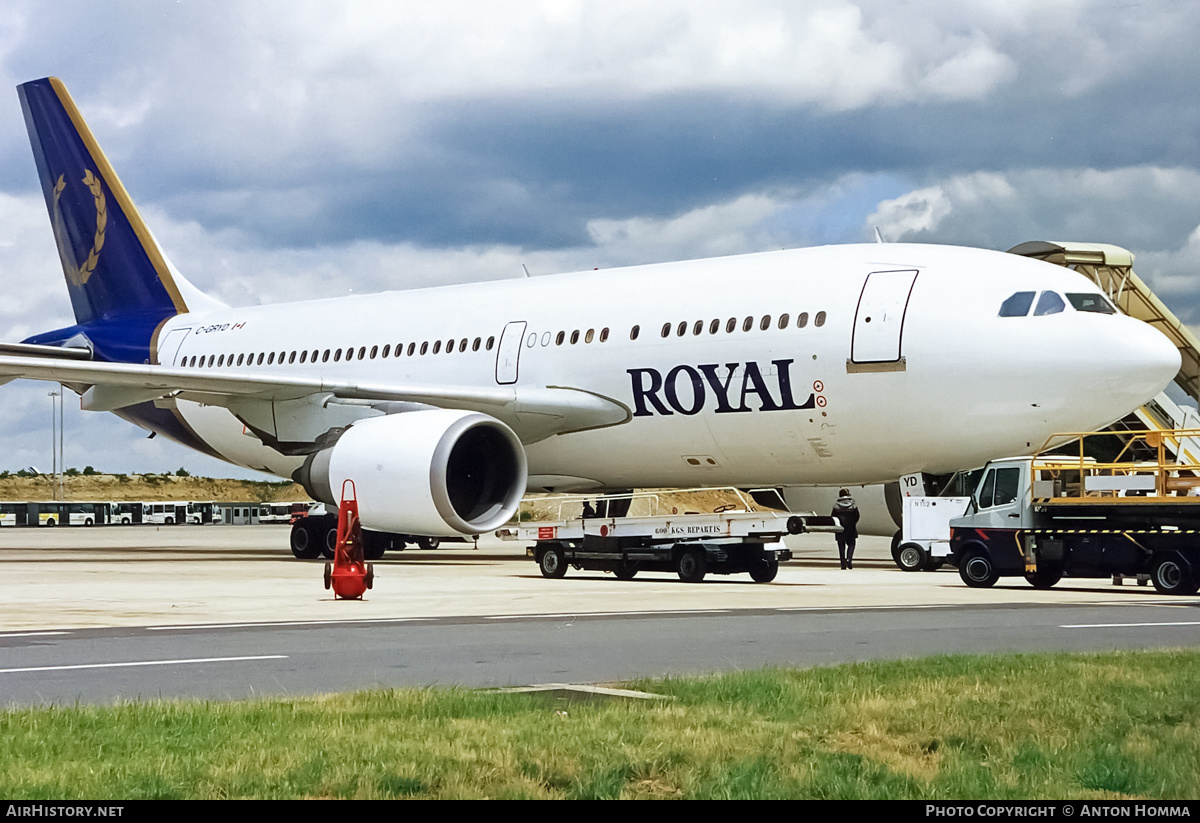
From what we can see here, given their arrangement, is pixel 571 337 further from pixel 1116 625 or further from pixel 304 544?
pixel 1116 625

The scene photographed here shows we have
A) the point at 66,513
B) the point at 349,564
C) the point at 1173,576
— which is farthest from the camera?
the point at 66,513

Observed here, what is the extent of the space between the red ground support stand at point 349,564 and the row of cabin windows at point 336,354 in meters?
5.94

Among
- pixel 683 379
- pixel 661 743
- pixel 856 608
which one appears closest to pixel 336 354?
pixel 683 379

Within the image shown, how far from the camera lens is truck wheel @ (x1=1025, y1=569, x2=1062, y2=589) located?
56.2ft

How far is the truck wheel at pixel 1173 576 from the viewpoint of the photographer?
1589 cm

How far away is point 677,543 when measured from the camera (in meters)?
18.0

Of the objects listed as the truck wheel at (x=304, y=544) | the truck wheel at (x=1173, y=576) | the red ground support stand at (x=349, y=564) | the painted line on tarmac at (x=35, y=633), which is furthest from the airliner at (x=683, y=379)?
the painted line on tarmac at (x=35, y=633)

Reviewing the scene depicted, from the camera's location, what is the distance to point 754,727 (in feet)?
19.4

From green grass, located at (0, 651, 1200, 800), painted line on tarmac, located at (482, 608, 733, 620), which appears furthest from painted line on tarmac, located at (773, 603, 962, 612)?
green grass, located at (0, 651, 1200, 800)

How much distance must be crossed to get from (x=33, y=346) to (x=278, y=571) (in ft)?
29.9

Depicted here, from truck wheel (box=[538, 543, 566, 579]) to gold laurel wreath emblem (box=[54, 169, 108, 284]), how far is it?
14100 mm

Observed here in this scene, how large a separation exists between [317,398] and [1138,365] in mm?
10511

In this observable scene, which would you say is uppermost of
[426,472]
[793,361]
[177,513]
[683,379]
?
[793,361]

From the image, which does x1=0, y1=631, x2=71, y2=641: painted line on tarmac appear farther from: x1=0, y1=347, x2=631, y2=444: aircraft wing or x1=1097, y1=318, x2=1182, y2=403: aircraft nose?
x1=1097, y1=318, x2=1182, y2=403: aircraft nose
